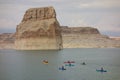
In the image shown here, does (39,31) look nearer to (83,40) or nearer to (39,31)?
(39,31)

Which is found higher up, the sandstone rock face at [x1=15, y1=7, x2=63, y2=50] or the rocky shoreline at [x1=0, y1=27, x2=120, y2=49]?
the sandstone rock face at [x1=15, y1=7, x2=63, y2=50]

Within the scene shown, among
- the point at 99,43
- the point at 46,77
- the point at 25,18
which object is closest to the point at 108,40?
the point at 99,43

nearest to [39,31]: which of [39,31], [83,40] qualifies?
[39,31]

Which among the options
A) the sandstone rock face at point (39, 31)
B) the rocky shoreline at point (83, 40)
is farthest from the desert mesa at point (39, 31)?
the rocky shoreline at point (83, 40)

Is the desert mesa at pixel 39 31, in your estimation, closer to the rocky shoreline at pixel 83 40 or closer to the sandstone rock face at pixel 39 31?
the sandstone rock face at pixel 39 31

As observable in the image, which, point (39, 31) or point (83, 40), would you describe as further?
point (83, 40)

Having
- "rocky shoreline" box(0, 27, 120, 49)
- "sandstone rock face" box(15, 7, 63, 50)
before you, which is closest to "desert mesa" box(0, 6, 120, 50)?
"sandstone rock face" box(15, 7, 63, 50)

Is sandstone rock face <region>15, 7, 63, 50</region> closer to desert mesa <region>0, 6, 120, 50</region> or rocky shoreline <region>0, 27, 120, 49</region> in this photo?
desert mesa <region>0, 6, 120, 50</region>

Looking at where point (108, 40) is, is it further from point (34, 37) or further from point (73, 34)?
point (34, 37)
